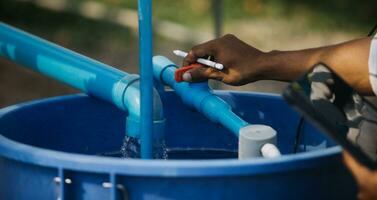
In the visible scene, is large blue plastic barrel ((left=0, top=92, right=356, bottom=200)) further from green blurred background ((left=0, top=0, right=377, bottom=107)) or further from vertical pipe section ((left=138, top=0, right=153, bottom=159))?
green blurred background ((left=0, top=0, right=377, bottom=107))

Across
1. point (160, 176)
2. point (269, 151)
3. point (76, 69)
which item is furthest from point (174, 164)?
point (76, 69)

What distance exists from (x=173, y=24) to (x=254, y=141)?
345 centimetres

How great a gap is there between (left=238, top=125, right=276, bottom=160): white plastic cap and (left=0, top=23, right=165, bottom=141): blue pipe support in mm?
165

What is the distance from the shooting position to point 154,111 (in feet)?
4.96

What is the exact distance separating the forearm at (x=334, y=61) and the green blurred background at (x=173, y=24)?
2.56 m

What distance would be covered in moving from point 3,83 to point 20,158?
2.72 m

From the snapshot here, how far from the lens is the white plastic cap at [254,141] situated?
141 cm

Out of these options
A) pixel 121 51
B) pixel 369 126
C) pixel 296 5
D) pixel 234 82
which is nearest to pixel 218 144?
pixel 234 82

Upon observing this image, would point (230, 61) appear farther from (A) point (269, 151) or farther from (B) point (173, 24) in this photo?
(B) point (173, 24)

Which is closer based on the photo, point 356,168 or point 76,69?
point 356,168

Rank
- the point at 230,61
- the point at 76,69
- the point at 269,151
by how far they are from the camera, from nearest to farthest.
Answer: the point at 269,151, the point at 230,61, the point at 76,69

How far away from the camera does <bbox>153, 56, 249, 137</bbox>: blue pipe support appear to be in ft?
5.06

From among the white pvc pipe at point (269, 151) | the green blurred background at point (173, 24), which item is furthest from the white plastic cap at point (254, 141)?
the green blurred background at point (173, 24)

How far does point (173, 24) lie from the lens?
4.82 m
